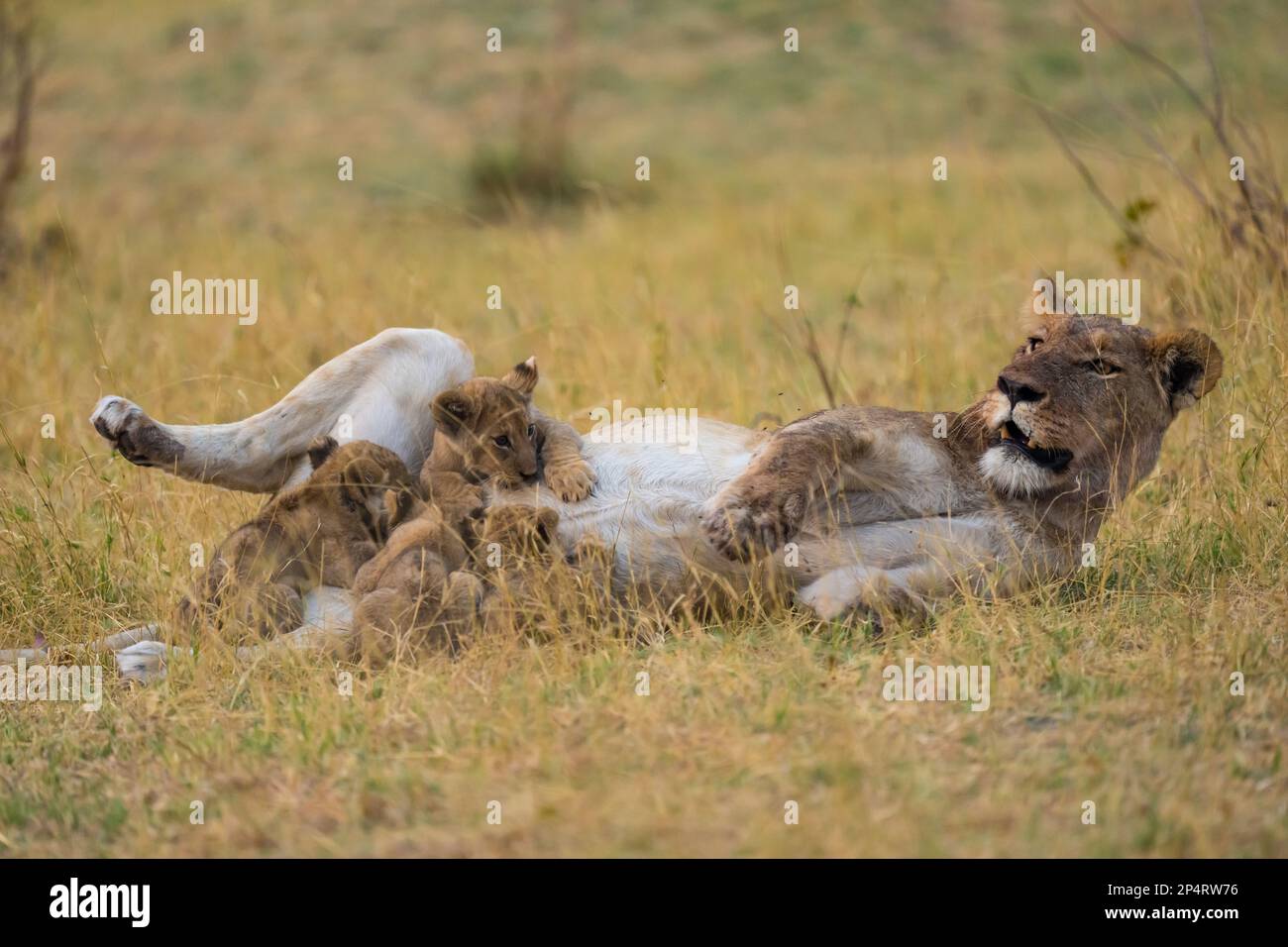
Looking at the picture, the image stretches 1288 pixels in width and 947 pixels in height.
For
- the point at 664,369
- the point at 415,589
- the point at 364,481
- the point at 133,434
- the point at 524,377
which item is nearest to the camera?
the point at 415,589

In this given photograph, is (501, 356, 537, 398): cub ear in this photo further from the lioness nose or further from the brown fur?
the lioness nose

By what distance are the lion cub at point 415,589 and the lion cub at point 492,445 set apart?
344mm

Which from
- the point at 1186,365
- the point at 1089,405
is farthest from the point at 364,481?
the point at 1186,365

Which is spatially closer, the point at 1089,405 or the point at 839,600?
the point at 839,600

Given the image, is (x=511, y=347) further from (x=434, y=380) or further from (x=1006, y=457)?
(x=1006, y=457)

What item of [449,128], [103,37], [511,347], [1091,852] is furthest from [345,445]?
[103,37]

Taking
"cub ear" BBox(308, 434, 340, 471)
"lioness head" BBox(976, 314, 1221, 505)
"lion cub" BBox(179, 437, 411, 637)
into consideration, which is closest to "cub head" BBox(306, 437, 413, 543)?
"lion cub" BBox(179, 437, 411, 637)

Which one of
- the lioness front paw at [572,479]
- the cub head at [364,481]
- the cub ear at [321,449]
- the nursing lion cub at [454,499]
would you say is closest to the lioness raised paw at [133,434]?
the cub ear at [321,449]

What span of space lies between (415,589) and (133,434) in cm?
148

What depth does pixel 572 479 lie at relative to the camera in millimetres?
5621

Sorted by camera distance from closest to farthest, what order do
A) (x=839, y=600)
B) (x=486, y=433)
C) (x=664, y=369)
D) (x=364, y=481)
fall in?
1. (x=839, y=600)
2. (x=364, y=481)
3. (x=486, y=433)
4. (x=664, y=369)

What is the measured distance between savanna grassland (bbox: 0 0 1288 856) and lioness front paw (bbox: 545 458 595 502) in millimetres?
686

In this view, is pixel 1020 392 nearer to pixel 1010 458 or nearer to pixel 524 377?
pixel 1010 458

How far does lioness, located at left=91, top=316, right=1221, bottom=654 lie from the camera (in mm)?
5281
